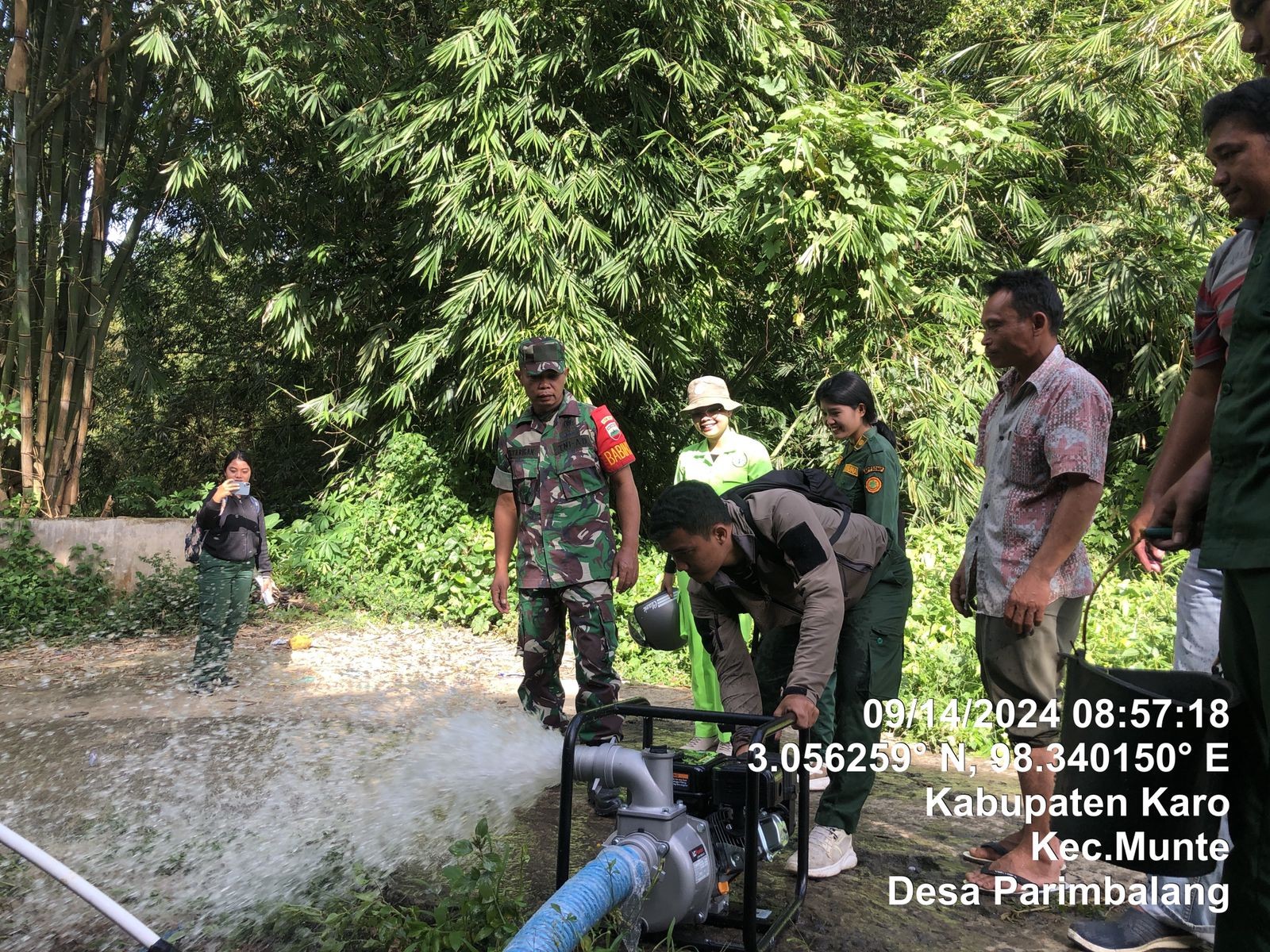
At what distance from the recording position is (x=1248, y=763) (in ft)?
6.29

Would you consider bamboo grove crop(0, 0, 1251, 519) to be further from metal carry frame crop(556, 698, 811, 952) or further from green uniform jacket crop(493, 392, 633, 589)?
metal carry frame crop(556, 698, 811, 952)

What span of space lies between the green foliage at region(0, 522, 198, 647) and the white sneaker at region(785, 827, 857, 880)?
7182 millimetres

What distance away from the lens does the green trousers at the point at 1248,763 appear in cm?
182

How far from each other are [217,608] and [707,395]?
3.90 meters

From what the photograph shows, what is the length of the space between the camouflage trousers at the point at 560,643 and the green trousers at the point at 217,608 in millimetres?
3298

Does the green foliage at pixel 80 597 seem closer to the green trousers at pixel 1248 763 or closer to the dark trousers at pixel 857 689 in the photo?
the dark trousers at pixel 857 689

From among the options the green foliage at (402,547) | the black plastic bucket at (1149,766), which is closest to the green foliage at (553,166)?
the green foliage at (402,547)

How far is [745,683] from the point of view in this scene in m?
3.40

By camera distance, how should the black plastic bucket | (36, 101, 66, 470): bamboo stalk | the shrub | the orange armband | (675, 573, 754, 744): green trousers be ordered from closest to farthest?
1. the black plastic bucket
2. the orange armband
3. (675, 573, 754, 744): green trousers
4. the shrub
5. (36, 101, 66, 470): bamboo stalk

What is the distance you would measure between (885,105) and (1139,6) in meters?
2.85

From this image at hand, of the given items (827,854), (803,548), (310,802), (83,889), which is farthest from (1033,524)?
(310,802)

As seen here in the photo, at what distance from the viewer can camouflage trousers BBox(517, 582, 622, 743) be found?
176 inches

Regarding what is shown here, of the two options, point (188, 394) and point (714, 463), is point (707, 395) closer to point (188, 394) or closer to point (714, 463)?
point (714, 463)

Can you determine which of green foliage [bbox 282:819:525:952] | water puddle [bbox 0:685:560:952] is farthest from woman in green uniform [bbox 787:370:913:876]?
green foliage [bbox 282:819:525:952]
